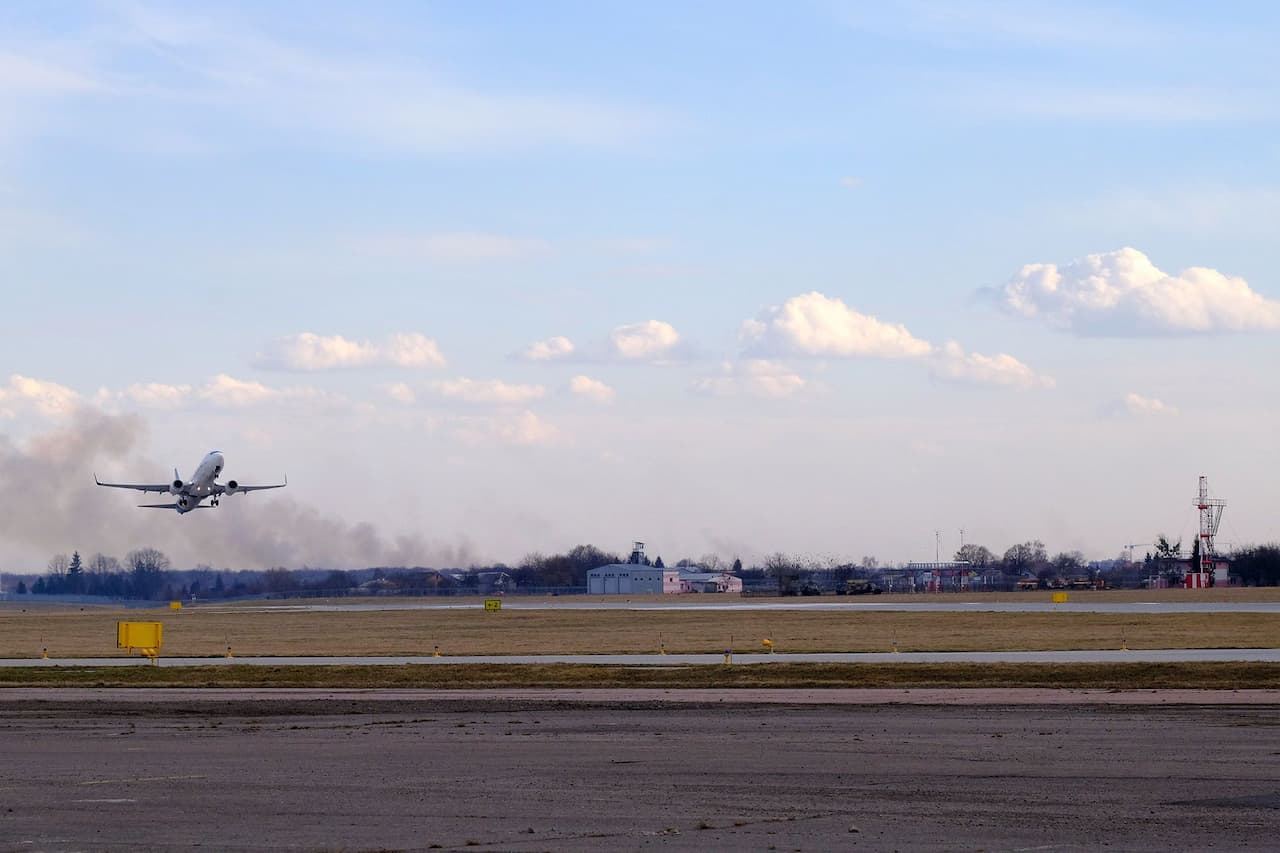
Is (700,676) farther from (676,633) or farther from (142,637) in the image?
(676,633)

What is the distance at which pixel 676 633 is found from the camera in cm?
7581

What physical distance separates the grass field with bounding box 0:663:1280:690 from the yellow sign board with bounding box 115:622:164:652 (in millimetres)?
2924

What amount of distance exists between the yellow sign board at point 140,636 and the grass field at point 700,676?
115 inches

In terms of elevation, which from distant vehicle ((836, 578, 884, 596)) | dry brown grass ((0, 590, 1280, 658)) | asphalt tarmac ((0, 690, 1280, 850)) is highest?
asphalt tarmac ((0, 690, 1280, 850))

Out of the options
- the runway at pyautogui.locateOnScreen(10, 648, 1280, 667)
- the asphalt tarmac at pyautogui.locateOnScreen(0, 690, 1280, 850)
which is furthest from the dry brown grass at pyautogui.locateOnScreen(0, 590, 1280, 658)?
the asphalt tarmac at pyautogui.locateOnScreen(0, 690, 1280, 850)

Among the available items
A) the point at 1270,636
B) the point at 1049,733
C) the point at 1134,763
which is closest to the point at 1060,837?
the point at 1134,763

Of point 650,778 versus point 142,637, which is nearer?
point 650,778

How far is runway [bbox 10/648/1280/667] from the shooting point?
50.1 meters

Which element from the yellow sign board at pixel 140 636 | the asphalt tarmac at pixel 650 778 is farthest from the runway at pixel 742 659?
the asphalt tarmac at pixel 650 778

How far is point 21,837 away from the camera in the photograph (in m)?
18.2

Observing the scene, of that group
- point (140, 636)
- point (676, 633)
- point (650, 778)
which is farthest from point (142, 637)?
point (650, 778)

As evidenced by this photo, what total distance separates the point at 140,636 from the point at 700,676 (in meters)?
23.1

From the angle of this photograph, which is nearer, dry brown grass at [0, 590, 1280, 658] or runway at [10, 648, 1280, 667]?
runway at [10, 648, 1280, 667]

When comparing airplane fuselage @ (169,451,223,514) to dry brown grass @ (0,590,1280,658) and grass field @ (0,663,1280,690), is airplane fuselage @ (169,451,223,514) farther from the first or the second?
grass field @ (0,663,1280,690)
